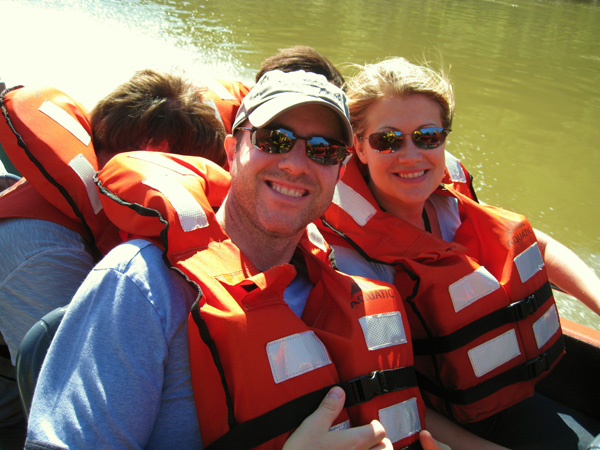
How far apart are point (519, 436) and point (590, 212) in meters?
3.56

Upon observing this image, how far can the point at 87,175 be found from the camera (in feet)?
6.01

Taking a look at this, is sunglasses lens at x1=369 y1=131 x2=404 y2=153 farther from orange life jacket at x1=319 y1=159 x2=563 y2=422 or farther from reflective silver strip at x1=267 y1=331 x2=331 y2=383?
reflective silver strip at x1=267 y1=331 x2=331 y2=383

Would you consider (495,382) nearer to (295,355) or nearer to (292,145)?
(295,355)

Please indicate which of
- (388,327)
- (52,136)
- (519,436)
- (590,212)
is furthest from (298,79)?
(590,212)

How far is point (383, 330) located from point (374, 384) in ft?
0.55

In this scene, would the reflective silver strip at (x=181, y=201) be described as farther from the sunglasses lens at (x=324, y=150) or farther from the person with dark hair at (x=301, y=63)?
the person with dark hair at (x=301, y=63)

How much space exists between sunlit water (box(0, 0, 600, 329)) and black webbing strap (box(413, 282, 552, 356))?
6.51 feet

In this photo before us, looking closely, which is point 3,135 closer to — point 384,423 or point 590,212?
point 384,423

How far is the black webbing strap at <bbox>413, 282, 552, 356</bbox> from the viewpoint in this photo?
5.76ft

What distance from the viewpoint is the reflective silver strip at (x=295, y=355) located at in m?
1.29

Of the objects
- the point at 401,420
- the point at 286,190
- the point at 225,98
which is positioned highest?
the point at 286,190

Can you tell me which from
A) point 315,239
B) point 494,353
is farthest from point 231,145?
point 494,353

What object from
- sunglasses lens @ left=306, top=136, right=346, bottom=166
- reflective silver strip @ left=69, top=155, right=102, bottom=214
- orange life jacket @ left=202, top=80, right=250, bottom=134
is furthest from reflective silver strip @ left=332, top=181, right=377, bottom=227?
orange life jacket @ left=202, top=80, right=250, bottom=134

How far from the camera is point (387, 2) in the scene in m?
13.3
